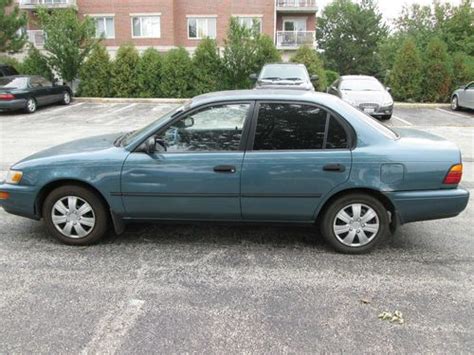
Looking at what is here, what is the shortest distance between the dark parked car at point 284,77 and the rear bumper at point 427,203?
32.0 feet

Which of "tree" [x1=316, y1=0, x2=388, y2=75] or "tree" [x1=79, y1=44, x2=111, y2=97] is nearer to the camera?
"tree" [x1=79, y1=44, x2=111, y2=97]

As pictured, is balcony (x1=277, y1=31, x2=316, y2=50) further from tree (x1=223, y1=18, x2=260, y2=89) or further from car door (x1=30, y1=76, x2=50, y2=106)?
car door (x1=30, y1=76, x2=50, y2=106)

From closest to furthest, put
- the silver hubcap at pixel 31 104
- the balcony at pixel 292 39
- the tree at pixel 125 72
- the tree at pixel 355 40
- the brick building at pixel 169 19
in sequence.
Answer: the silver hubcap at pixel 31 104 → the tree at pixel 125 72 → the brick building at pixel 169 19 → the balcony at pixel 292 39 → the tree at pixel 355 40

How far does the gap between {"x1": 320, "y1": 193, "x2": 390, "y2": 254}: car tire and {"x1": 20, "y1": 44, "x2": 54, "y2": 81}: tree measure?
2024cm

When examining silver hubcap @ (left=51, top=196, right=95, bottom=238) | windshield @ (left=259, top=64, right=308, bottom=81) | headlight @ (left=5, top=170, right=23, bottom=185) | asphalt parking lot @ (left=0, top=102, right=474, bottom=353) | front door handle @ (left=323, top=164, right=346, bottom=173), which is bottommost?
asphalt parking lot @ (left=0, top=102, right=474, bottom=353)

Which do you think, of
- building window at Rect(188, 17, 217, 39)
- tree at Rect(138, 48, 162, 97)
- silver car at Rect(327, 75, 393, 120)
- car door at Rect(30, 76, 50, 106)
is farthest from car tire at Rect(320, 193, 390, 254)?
building window at Rect(188, 17, 217, 39)

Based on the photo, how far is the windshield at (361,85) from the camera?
14984 mm

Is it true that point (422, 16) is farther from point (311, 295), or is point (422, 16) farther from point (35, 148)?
point (311, 295)

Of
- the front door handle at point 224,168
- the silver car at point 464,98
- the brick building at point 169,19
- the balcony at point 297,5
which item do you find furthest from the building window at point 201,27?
the front door handle at point 224,168

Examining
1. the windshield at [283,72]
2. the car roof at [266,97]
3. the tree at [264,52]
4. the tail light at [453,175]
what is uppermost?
the tree at [264,52]

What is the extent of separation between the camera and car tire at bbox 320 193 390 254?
4.19m

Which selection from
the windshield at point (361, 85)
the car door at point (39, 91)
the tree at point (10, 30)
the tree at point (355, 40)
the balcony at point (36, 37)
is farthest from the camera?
the tree at point (355, 40)

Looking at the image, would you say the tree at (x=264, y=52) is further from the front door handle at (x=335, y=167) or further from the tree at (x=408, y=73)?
the front door handle at (x=335, y=167)

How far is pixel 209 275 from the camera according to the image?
12.8 ft
